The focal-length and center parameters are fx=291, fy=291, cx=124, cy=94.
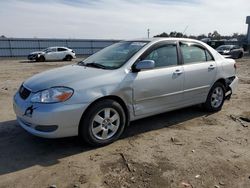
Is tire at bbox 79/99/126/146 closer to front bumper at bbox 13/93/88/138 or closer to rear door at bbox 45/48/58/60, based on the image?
front bumper at bbox 13/93/88/138

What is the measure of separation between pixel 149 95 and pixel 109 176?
173 cm

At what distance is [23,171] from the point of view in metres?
3.65

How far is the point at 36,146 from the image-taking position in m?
4.39

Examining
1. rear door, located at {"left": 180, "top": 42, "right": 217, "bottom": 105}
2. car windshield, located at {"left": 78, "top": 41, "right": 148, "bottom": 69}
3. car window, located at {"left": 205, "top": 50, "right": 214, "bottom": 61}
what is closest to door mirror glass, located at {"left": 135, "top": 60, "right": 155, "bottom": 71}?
car windshield, located at {"left": 78, "top": 41, "right": 148, "bottom": 69}

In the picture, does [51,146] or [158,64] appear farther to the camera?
[158,64]

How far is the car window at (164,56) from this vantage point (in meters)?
5.01

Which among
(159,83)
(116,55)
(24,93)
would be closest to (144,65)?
(159,83)

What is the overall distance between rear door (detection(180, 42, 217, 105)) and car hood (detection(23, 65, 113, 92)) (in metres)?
1.71

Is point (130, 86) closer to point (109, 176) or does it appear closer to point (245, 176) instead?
point (109, 176)

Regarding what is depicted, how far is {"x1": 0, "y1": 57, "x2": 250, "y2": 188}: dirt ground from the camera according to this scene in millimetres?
3434

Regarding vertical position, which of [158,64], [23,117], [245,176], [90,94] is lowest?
[245,176]

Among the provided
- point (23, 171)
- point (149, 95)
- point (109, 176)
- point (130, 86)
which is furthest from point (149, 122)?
point (23, 171)

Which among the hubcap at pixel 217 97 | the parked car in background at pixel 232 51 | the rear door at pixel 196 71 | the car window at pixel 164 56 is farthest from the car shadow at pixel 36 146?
the parked car in background at pixel 232 51

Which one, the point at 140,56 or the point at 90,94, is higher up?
the point at 140,56
